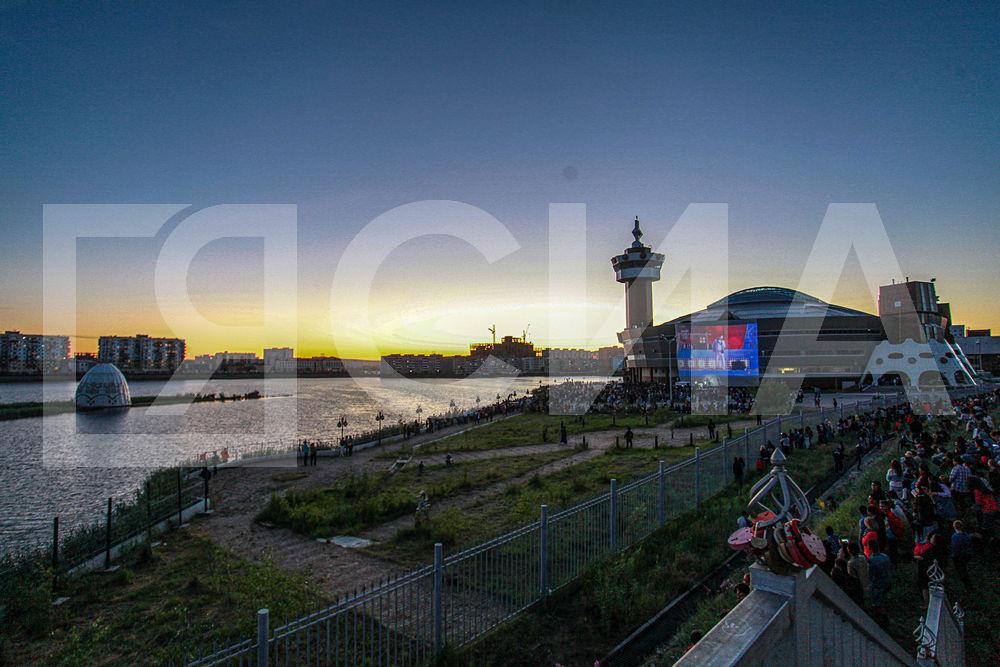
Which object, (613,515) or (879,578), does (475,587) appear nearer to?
(613,515)

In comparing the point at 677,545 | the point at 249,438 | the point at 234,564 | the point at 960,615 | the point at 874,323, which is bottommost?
the point at 249,438

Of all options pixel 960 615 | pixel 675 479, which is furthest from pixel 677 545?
pixel 960 615

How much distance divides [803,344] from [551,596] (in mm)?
72808

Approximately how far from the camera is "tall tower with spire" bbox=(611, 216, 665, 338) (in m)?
107

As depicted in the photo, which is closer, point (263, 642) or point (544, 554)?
point (263, 642)

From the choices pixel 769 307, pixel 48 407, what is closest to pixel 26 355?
pixel 48 407

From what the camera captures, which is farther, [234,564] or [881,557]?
[234,564]

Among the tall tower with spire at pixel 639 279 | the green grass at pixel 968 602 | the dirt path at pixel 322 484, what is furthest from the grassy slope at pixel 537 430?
the tall tower with spire at pixel 639 279

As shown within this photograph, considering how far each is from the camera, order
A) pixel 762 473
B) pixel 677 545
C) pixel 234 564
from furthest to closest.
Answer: pixel 762 473, pixel 234 564, pixel 677 545

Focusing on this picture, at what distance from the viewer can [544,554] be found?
24.6 ft

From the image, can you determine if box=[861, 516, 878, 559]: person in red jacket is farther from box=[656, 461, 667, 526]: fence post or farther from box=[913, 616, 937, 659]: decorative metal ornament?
box=[656, 461, 667, 526]: fence post

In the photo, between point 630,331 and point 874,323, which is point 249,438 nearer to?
point 630,331

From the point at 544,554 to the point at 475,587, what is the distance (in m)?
1.21

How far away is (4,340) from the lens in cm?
16788
